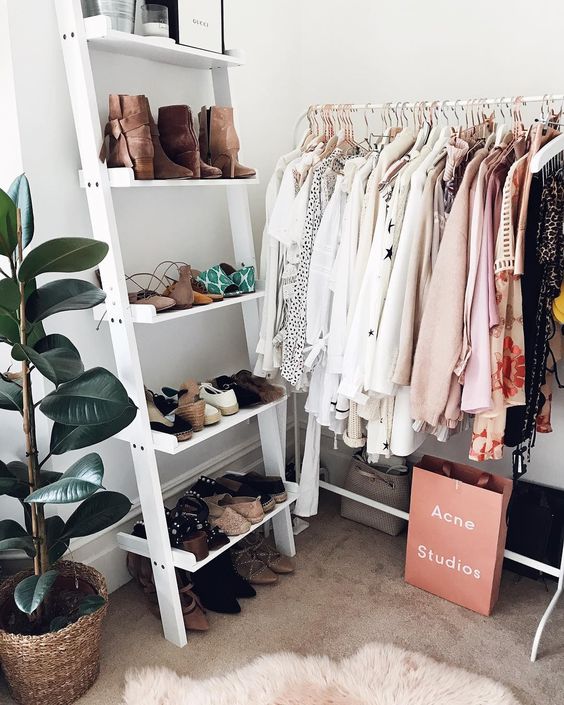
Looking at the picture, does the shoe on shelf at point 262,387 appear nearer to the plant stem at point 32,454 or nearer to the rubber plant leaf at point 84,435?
the rubber plant leaf at point 84,435

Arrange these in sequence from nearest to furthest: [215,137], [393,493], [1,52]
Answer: [1,52]
[215,137]
[393,493]

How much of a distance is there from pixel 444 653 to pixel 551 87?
179 cm

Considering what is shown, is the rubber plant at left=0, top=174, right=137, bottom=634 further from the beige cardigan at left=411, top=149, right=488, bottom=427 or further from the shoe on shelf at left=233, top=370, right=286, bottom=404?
the beige cardigan at left=411, top=149, right=488, bottom=427

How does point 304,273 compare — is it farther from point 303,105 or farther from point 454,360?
point 303,105

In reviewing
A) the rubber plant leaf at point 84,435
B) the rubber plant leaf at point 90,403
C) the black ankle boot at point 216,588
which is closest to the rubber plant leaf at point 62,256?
the rubber plant leaf at point 90,403

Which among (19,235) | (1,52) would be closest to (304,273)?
(19,235)

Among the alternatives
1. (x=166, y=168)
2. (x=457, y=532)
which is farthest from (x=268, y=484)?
(x=166, y=168)

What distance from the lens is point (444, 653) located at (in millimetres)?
1985

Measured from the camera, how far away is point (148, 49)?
1.83 metres

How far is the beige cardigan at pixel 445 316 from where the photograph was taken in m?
1.75

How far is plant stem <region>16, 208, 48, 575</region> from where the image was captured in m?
1.58

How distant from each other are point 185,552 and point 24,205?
3.52 ft

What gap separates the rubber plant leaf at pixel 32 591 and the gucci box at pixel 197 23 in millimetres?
1473

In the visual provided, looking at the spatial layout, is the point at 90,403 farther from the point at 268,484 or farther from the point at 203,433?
the point at 268,484
